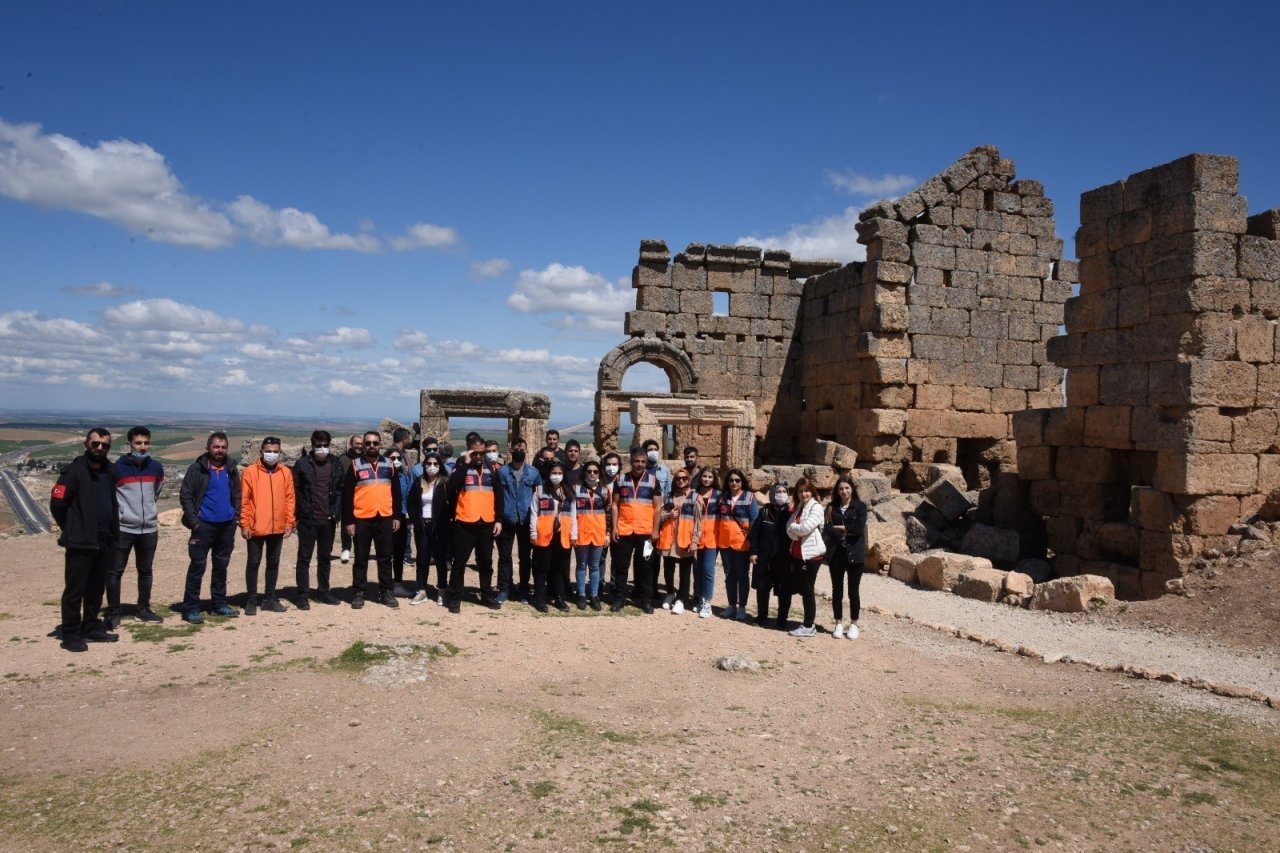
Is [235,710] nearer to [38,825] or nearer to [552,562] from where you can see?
[38,825]

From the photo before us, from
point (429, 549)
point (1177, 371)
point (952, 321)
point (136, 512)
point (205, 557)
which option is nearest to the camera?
point (136, 512)

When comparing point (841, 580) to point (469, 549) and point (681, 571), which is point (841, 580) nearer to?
point (681, 571)

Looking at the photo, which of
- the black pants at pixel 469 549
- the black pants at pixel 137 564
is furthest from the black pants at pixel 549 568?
the black pants at pixel 137 564

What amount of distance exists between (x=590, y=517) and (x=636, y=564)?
783 millimetres

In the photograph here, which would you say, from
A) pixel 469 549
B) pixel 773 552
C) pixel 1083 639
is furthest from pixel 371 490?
pixel 1083 639

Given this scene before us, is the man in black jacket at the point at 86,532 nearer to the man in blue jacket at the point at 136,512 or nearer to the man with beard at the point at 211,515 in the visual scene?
the man in blue jacket at the point at 136,512

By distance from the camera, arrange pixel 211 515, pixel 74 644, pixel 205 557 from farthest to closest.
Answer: pixel 211 515 < pixel 205 557 < pixel 74 644

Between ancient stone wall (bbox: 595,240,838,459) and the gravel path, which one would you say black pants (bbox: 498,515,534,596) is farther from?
ancient stone wall (bbox: 595,240,838,459)

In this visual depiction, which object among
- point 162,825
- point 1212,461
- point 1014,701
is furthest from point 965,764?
point 1212,461

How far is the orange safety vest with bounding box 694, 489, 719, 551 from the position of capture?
8.74 meters

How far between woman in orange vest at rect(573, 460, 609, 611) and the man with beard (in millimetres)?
3074

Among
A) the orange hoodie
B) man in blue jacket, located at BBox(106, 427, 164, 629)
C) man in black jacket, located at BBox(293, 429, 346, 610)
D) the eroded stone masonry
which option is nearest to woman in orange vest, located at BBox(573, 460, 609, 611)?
man in black jacket, located at BBox(293, 429, 346, 610)

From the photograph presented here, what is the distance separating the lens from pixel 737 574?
29.1ft

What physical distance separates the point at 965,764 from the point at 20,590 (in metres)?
8.77
